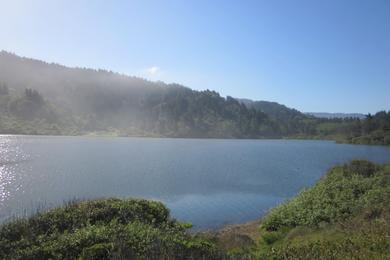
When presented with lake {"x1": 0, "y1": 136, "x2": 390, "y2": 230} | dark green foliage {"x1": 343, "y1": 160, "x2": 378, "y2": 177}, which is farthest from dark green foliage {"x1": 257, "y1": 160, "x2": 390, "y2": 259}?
lake {"x1": 0, "y1": 136, "x2": 390, "y2": 230}

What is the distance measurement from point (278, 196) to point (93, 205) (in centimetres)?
3788

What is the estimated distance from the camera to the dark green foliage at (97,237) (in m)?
9.29

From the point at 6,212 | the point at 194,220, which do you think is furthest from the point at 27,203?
the point at 194,220

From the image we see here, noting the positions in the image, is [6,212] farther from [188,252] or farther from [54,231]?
[188,252]

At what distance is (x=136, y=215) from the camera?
15.6m

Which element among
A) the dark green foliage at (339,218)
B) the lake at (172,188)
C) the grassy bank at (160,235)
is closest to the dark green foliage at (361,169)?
the dark green foliage at (339,218)

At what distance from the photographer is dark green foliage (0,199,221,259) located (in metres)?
9.29

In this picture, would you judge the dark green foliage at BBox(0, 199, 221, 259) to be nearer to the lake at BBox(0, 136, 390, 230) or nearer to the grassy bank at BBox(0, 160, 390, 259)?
the grassy bank at BBox(0, 160, 390, 259)

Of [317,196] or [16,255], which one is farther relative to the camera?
[317,196]

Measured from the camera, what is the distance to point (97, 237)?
11430 millimetres

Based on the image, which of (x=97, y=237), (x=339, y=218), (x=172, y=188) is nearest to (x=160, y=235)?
(x=97, y=237)

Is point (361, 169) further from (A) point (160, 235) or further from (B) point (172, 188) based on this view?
(B) point (172, 188)

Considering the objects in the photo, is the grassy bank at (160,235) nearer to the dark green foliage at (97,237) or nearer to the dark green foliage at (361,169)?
the dark green foliage at (97,237)

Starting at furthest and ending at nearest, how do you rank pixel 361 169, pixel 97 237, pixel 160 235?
pixel 361 169
pixel 160 235
pixel 97 237
